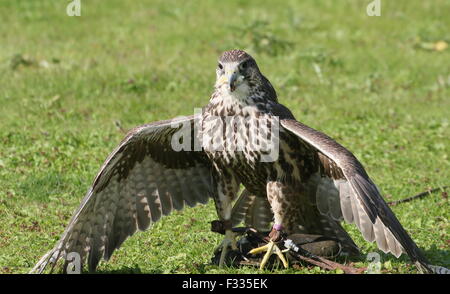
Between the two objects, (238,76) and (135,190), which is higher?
(238,76)

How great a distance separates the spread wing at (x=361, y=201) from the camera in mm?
5773

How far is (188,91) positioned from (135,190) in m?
4.34

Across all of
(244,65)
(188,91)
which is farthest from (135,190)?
(188,91)

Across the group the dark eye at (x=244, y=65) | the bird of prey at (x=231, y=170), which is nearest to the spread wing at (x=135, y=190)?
the bird of prey at (x=231, y=170)

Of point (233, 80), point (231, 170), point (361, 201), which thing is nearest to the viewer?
point (361, 201)

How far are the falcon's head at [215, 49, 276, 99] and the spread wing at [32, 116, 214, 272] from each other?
38 centimetres

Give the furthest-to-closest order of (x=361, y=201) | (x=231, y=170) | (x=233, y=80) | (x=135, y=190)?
(x=135, y=190)
(x=231, y=170)
(x=233, y=80)
(x=361, y=201)

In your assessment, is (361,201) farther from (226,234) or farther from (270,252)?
(226,234)

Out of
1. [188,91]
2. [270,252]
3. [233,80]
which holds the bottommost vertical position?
[270,252]

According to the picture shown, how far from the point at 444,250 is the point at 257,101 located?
196 centimetres

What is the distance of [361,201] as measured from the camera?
5.77 metres

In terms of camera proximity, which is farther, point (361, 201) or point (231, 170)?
point (231, 170)

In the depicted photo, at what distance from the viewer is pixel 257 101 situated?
256 inches

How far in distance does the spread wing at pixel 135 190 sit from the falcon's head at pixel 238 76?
38cm
